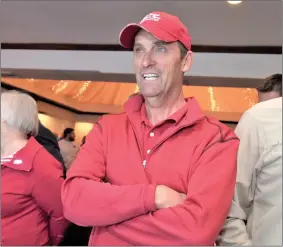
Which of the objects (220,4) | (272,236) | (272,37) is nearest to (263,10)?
(220,4)

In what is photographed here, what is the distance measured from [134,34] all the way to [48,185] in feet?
2.20

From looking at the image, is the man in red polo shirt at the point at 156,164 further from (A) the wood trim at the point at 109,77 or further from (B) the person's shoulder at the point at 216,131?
(A) the wood trim at the point at 109,77

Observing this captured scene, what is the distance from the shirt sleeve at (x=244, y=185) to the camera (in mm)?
1079

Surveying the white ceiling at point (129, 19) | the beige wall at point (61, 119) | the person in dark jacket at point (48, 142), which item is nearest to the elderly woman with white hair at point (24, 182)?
the person in dark jacket at point (48, 142)

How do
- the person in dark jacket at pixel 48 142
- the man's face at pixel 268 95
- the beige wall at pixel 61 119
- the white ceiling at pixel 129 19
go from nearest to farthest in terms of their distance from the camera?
the man's face at pixel 268 95, the person in dark jacket at pixel 48 142, the white ceiling at pixel 129 19, the beige wall at pixel 61 119

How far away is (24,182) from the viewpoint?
58.9 inches

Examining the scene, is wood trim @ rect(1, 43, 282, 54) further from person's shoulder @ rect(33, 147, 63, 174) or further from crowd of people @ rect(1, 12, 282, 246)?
crowd of people @ rect(1, 12, 282, 246)

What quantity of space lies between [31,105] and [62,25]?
2.64 metres

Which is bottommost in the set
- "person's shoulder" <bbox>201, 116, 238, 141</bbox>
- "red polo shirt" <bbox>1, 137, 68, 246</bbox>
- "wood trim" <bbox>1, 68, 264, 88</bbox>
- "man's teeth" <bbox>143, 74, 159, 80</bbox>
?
"wood trim" <bbox>1, 68, 264, 88</bbox>

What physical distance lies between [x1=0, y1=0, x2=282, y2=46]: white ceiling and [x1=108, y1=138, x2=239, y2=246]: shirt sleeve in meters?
2.47

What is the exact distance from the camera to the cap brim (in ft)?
3.60

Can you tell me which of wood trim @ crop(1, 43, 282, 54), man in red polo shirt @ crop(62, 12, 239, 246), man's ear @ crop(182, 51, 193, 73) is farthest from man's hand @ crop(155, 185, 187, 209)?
wood trim @ crop(1, 43, 282, 54)

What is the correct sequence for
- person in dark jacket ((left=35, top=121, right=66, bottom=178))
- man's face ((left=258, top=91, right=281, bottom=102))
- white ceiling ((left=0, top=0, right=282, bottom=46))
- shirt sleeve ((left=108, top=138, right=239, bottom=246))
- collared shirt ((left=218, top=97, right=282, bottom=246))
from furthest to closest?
white ceiling ((left=0, top=0, right=282, bottom=46)), person in dark jacket ((left=35, top=121, right=66, bottom=178)), man's face ((left=258, top=91, right=281, bottom=102)), collared shirt ((left=218, top=97, right=282, bottom=246)), shirt sleeve ((left=108, top=138, right=239, bottom=246))

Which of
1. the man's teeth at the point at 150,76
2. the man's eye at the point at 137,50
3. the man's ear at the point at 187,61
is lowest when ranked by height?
the man's teeth at the point at 150,76
